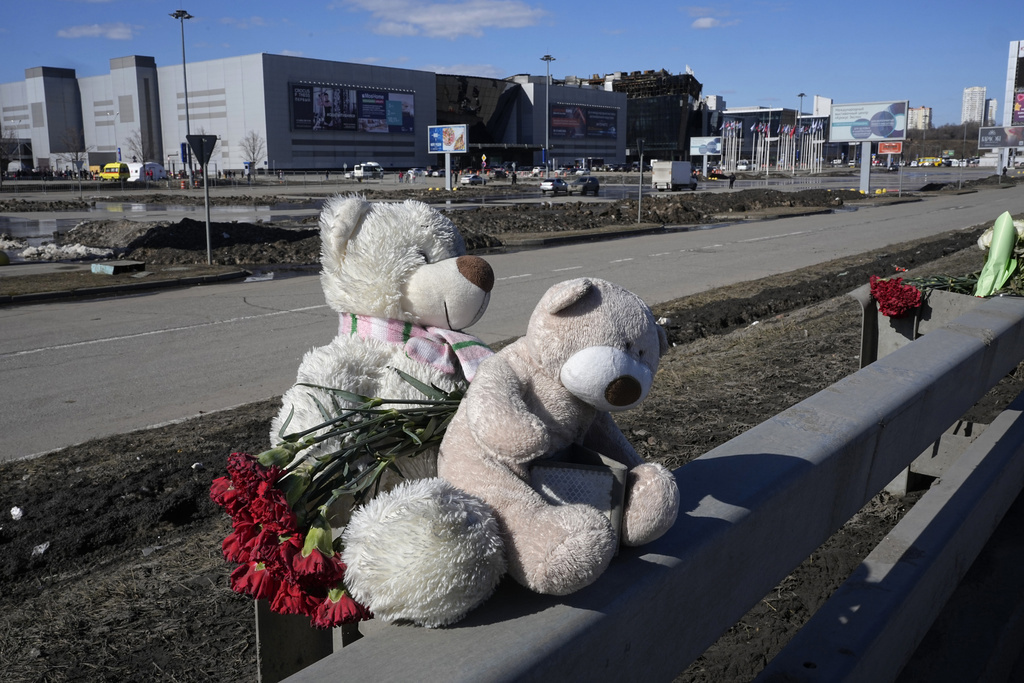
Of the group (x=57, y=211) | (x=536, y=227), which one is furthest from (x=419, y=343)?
(x=57, y=211)

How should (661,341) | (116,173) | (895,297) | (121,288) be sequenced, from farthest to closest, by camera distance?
1. (116,173)
2. (121,288)
3. (895,297)
4. (661,341)

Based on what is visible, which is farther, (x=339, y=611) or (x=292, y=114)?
(x=292, y=114)

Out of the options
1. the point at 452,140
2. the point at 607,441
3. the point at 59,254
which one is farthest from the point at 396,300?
the point at 452,140

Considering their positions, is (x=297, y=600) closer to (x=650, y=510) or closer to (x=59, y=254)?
(x=650, y=510)

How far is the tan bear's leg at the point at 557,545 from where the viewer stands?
1.36 m

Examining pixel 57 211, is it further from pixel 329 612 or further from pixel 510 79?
pixel 510 79

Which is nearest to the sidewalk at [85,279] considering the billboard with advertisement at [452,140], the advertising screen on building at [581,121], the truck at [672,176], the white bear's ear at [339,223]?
the white bear's ear at [339,223]

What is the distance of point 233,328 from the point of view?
36.3 feet

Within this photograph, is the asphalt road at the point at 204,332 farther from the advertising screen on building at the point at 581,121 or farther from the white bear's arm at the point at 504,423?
the advertising screen on building at the point at 581,121

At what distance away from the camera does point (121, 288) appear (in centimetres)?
1462

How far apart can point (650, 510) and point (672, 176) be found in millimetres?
58233

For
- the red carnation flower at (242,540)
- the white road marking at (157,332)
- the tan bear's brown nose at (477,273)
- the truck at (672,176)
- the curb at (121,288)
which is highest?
the truck at (672,176)

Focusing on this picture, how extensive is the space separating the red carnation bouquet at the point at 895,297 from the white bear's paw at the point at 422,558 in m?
4.14

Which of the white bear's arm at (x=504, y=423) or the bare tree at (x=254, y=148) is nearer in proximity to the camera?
the white bear's arm at (x=504, y=423)
